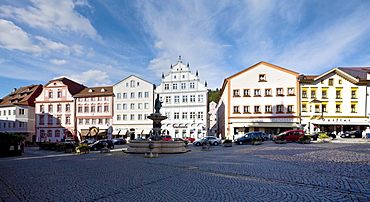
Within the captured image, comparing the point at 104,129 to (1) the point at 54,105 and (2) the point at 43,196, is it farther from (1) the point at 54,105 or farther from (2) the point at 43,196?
(2) the point at 43,196

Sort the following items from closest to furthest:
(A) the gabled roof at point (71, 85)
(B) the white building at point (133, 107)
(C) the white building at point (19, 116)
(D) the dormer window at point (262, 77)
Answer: (D) the dormer window at point (262, 77) → (B) the white building at point (133, 107) → (C) the white building at point (19, 116) → (A) the gabled roof at point (71, 85)

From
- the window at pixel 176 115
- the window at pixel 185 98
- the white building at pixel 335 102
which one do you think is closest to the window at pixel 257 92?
the white building at pixel 335 102

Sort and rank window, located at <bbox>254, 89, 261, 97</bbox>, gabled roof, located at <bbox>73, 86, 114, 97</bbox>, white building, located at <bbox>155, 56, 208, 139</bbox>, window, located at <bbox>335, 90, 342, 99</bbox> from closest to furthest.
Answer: window, located at <bbox>335, 90, 342, 99</bbox>
window, located at <bbox>254, 89, 261, 97</bbox>
white building, located at <bbox>155, 56, 208, 139</bbox>
gabled roof, located at <bbox>73, 86, 114, 97</bbox>

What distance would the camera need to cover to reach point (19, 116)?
2168 inches

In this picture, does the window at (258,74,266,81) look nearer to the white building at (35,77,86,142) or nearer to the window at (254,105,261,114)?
the window at (254,105,261,114)

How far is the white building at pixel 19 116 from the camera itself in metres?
54.9

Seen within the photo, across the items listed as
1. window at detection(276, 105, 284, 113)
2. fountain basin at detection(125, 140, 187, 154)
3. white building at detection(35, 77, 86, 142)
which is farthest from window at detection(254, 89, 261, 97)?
white building at detection(35, 77, 86, 142)

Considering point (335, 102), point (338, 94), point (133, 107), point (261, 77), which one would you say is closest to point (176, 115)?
point (133, 107)

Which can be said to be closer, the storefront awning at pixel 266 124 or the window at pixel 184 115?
the storefront awning at pixel 266 124

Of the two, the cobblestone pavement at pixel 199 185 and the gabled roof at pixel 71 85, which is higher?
the gabled roof at pixel 71 85

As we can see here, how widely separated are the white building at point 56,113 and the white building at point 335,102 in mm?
49132

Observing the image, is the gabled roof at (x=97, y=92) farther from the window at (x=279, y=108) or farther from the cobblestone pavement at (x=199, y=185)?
the cobblestone pavement at (x=199, y=185)

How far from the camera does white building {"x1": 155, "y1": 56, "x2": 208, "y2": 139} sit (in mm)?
47594

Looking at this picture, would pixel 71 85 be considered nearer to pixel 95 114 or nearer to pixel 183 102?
pixel 95 114
